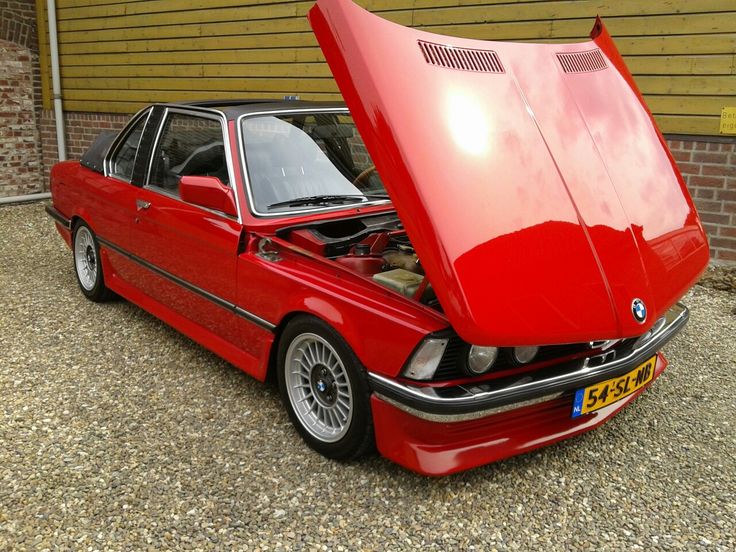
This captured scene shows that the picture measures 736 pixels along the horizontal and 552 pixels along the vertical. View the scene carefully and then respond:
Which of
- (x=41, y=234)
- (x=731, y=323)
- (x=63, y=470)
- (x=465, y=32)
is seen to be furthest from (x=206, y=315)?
(x=41, y=234)

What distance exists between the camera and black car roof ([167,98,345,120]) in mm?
3830

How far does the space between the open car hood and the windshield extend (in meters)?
0.96

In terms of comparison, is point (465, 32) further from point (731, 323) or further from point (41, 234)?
point (41, 234)

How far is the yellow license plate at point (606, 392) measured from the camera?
9.37 ft

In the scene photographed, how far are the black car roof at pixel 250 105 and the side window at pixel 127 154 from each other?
49 centimetres

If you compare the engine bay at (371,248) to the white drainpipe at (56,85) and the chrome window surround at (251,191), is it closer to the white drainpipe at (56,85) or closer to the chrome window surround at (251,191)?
the chrome window surround at (251,191)

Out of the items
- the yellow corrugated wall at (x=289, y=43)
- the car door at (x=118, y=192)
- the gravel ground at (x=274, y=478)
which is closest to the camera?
the gravel ground at (x=274, y=478)

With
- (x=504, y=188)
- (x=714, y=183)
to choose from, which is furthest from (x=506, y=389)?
(x=714, y=183)

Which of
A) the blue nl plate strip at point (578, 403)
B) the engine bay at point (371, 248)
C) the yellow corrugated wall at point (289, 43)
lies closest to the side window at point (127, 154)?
the engine bay at point (371, 248)

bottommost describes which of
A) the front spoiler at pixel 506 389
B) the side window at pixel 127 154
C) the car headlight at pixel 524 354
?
the front spoiler at pixel 506 389

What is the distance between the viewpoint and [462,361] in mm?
2652

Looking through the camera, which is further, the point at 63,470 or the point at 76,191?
the point at 76,191

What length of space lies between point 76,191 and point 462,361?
3751mm

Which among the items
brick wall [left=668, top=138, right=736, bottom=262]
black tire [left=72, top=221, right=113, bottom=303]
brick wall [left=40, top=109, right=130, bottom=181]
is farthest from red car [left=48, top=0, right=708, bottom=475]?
brick wall [left=40, top=109, right=130, bottom=181]
